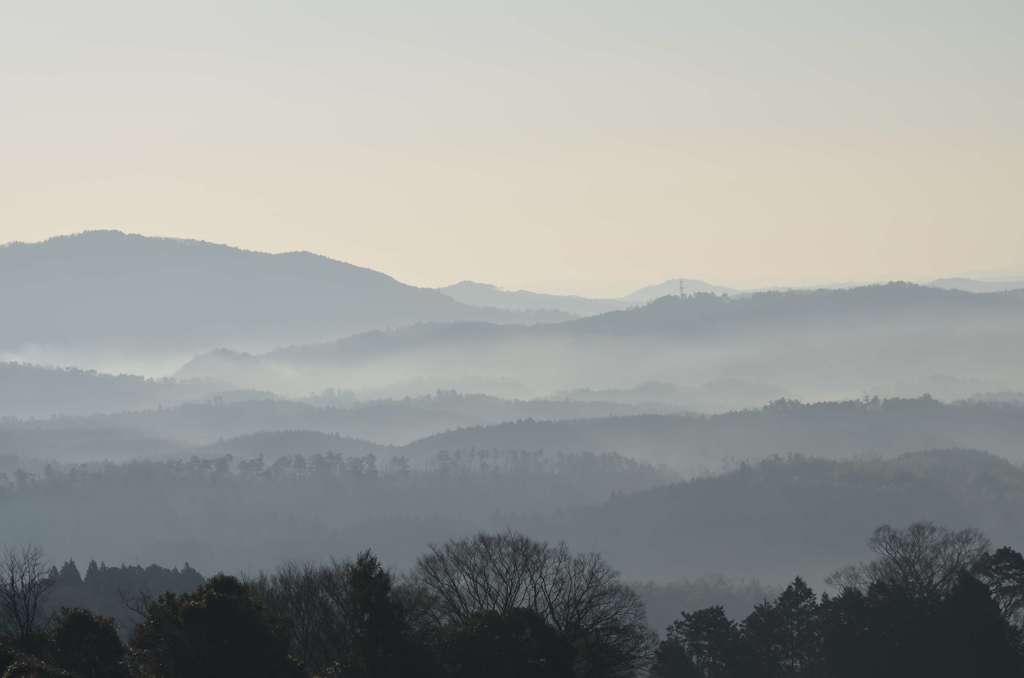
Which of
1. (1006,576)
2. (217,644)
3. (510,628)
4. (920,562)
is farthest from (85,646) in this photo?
(920,562)

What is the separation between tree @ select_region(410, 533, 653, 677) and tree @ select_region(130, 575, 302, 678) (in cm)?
1361

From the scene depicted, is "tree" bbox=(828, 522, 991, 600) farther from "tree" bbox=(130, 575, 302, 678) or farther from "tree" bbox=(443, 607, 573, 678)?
"tree" bbox=(130, 575, 302, 678)

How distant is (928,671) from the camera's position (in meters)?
85.5

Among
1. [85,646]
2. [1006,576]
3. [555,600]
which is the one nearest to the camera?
[85,646]

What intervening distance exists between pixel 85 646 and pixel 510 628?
1606 centimetres

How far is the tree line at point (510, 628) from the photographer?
61.5m

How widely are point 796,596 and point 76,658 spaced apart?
42.0 metres

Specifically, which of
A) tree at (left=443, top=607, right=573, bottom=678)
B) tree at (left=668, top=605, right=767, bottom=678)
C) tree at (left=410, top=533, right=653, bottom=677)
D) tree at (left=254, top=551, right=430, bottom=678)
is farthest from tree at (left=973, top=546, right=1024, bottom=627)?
tree at (left=254, top=551, right=430, bottom=678)

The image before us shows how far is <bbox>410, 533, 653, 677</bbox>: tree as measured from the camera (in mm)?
76125

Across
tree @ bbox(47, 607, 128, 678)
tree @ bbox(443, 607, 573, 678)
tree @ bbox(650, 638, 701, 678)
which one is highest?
tree @ bbox(47, 607, 128, 678)

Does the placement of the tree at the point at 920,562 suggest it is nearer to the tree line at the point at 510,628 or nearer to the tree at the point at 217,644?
the tree line at the point at 510,628

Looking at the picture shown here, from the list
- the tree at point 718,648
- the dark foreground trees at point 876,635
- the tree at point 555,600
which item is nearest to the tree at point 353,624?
the tree at point 555,600

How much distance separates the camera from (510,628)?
69375 mm

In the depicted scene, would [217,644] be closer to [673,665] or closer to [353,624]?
[353,624]
